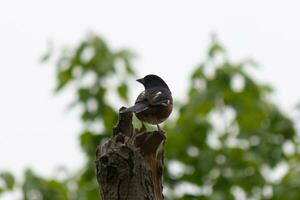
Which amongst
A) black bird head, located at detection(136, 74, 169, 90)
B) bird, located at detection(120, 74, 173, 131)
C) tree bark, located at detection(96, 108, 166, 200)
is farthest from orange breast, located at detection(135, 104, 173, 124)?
tree bark, located at detection(96, 108, 166, 200)

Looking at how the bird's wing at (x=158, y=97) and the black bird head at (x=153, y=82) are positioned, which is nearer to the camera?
the bird's wing at (x=158, y=97)

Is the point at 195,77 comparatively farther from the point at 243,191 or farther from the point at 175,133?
the point at 243,191

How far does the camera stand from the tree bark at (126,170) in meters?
6.26

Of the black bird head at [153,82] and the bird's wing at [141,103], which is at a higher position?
the black bird head at [153,82]

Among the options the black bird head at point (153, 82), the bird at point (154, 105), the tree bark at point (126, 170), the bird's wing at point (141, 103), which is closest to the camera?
the tree bark at point (126, 170)

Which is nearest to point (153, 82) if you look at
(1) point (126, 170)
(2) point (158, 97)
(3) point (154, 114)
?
(2) point (158, 97)

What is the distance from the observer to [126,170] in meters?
6.28

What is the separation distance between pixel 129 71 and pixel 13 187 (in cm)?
274

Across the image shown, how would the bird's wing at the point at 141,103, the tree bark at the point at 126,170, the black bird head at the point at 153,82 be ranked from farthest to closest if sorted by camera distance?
1. the black bird head at the point at 153,82
2. the bird's wing at the point at 141,103
3. the tree bark at the point at 126,170

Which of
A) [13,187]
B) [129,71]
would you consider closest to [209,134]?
Answer: [129,71]

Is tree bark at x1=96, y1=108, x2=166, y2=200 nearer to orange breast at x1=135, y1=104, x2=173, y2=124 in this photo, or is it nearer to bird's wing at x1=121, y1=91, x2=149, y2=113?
bird's wing at x1=121, y1=91, x2=149, y2=113

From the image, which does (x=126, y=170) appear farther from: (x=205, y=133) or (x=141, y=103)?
(x=205, y=133)

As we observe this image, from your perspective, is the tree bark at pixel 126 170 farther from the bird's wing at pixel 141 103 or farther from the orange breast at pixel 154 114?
the orange breast at pixel 154 114

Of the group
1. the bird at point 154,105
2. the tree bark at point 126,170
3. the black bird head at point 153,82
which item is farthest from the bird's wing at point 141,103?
the tree bark at point 126,170
